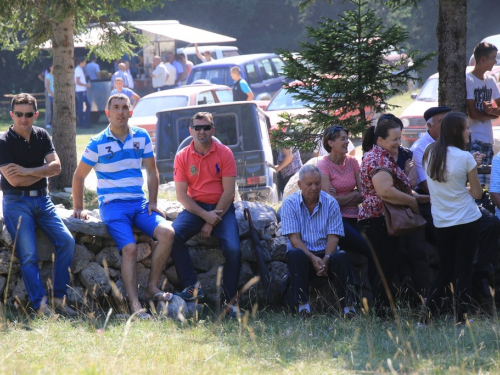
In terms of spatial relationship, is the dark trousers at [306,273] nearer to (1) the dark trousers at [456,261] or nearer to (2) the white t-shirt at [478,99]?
(1) the dark trousers at [456,261]

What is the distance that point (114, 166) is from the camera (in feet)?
22.3

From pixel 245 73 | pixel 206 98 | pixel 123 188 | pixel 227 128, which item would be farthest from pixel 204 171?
pixel 245 73

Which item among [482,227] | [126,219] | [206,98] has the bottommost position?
[482,227]

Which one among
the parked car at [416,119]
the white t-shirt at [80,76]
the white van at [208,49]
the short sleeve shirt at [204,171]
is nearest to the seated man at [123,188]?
the short sleeve shirt at [204,171]

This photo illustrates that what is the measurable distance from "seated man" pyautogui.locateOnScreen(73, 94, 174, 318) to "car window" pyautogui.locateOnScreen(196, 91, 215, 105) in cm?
1079

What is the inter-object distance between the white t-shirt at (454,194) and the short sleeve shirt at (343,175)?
4.27 feet

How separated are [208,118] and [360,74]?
88.0 inches

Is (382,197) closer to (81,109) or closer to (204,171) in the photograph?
(204,171)

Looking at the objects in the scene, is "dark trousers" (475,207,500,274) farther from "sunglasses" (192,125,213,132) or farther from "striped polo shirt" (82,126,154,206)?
"striped polo shirt" (82,126,154,206)

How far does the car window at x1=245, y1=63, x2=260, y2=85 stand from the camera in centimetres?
2212

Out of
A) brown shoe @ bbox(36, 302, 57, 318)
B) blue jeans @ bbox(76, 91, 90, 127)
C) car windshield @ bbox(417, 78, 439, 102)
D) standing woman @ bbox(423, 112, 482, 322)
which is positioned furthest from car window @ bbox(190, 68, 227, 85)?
brown shoe @ bbox(36, 302, 57, 318)

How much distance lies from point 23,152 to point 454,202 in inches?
147

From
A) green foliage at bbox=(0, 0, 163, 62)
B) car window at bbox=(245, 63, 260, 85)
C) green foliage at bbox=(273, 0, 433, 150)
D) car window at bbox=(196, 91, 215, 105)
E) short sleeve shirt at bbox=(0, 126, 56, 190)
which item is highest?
car window at bbox=(245, 63, 260, 85)

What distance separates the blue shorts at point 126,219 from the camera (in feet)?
21.6
